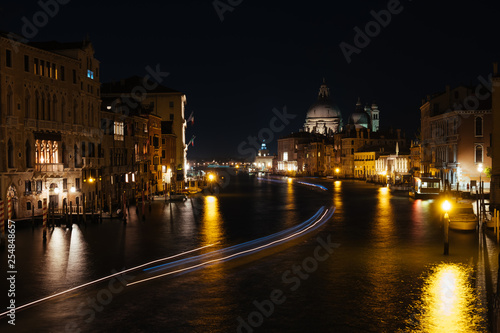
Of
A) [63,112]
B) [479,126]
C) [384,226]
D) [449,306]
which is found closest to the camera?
[449,306]

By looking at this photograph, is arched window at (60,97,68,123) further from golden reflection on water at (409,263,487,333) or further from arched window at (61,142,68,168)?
golden reflection on water at (409,263,487,333)

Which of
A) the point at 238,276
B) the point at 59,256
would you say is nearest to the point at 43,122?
the point at 59,256

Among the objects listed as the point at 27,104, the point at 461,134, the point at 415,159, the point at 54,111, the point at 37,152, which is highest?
the point at 27,104

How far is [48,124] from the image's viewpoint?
35.5 meters

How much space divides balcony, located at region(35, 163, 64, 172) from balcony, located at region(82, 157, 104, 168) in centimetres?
374

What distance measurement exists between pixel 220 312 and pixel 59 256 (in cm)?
1085

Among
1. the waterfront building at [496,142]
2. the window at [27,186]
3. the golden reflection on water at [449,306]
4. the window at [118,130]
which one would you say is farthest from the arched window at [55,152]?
the waterfront building at [496,142]

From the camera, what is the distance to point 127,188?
168 feet

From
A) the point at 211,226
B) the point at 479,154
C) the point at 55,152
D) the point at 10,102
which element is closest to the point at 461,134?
the point at 479,154

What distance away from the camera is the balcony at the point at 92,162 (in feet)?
134

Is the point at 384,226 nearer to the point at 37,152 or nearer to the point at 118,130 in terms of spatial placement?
the point at 37,152

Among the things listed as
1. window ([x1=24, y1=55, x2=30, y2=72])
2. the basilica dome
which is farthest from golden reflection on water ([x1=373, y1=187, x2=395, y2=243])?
the basilica dome

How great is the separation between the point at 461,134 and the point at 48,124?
44775 mm

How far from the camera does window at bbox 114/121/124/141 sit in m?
48.7
